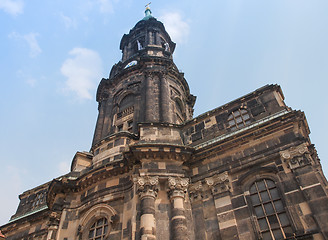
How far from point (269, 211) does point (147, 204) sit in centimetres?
497

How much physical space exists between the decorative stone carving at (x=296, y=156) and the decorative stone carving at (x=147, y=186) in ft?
18.5

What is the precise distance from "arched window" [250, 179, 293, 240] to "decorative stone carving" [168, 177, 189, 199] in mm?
2920

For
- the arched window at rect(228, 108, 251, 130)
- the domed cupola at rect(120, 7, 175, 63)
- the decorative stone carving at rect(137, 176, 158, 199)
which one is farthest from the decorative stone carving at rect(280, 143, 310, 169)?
the domed cupola at rect(120, 7, 175, 63)

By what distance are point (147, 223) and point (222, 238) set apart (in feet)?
9.93

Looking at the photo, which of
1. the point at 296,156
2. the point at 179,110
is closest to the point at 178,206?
the point at 296,156

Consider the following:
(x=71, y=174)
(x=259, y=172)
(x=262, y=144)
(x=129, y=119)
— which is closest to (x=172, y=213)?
(x=259, y=172)

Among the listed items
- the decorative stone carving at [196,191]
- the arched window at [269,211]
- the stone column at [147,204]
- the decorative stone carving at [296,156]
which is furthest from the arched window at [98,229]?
the decorative stone carving at [296,156]

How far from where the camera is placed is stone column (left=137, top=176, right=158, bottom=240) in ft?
37.1

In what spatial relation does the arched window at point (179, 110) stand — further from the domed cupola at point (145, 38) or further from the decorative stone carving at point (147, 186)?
the decorative stone carving at point (147, 186)

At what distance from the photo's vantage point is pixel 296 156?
11703mm

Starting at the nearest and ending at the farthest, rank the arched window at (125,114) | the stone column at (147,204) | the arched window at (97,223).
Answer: the stone column at (147,204) → the arched window at (97,223) → the arched window at (125,114)

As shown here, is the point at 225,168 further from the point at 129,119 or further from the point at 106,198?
the point at 129,119

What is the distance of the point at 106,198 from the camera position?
14.3 metres

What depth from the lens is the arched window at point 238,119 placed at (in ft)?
48.6
